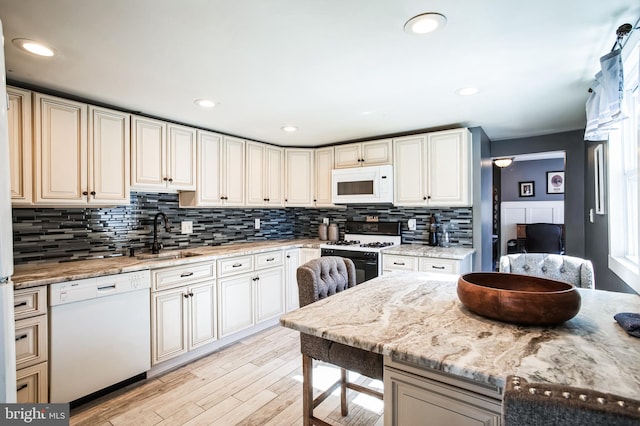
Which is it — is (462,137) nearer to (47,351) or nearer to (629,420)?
(629,420)

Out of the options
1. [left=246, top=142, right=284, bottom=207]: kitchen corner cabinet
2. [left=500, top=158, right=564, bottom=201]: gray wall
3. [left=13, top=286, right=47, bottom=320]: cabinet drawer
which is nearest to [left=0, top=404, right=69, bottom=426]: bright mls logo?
[left=13, top=286, right=47, bottom=320]: cabinet drawer

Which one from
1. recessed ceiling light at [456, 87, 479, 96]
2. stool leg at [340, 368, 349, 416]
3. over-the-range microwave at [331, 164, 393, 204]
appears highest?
recessed ceiling light at [456, 87, 479, 96]

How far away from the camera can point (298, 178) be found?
414 centimetres

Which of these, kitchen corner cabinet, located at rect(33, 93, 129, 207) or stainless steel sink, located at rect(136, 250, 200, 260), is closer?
kitchen corner cabinet, located at rect(33, 93, 129, 207)

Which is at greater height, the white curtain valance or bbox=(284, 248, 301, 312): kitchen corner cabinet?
the white curtain valance

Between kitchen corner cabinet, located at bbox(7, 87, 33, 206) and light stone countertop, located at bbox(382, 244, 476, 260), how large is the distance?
293 cm

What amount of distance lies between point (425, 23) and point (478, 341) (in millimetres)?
1368

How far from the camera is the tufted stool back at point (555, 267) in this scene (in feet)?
6.10

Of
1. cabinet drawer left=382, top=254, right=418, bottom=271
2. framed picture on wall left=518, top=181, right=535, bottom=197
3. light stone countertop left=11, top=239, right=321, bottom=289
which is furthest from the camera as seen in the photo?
framed picture on wall left=518, top=181, right=535, bottom=197

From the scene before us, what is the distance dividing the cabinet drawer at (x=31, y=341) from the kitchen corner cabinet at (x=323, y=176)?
2.87 m

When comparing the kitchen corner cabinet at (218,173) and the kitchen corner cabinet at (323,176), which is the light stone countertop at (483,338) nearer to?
the kitchen corner cabinet at (218,173)

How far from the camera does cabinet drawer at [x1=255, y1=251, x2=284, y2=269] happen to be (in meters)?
3.35

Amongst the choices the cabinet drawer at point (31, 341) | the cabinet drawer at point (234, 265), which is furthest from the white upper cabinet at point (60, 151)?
the cabinet drawer at point (234, 265)

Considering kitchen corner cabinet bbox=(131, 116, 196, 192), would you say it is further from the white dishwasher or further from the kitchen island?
the kitchen island
